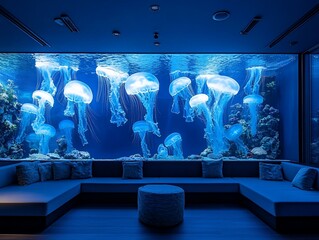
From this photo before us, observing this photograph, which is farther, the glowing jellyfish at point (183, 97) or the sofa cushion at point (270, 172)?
the glowing jellyfish at point (183, 97)

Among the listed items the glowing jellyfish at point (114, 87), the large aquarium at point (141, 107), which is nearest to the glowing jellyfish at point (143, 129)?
the large aquarium at point (141, 107)

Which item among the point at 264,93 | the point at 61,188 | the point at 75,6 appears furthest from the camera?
the point at 264,93

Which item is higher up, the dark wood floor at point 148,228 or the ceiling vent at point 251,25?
the ceiling vent at point 251,25

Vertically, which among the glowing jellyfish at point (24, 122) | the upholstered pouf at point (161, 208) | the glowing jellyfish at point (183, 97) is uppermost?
the glowing jellyfish at point (183, 97)

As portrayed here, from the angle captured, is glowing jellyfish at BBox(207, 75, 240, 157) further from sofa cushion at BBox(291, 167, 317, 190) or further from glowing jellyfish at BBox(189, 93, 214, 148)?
sofa cushion at BBox(291, 167, 317, 190)

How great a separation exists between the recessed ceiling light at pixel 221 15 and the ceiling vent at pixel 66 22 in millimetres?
2138

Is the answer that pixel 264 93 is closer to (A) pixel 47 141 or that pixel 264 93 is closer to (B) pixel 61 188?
(B) pixel 61 188

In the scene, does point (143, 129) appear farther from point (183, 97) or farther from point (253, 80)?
point (253, 80)

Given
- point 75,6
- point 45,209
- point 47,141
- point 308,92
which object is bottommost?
point 45,209

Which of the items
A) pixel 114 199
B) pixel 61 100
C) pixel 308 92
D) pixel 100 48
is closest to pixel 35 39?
pixel 100 48

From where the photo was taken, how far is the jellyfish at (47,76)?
7.38 meters

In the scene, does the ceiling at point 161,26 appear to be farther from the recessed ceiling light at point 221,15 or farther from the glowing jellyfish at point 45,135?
the glowing jellyfish at point 45,135

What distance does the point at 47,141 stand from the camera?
8203mm

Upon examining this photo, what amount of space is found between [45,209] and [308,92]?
5.60 meters
